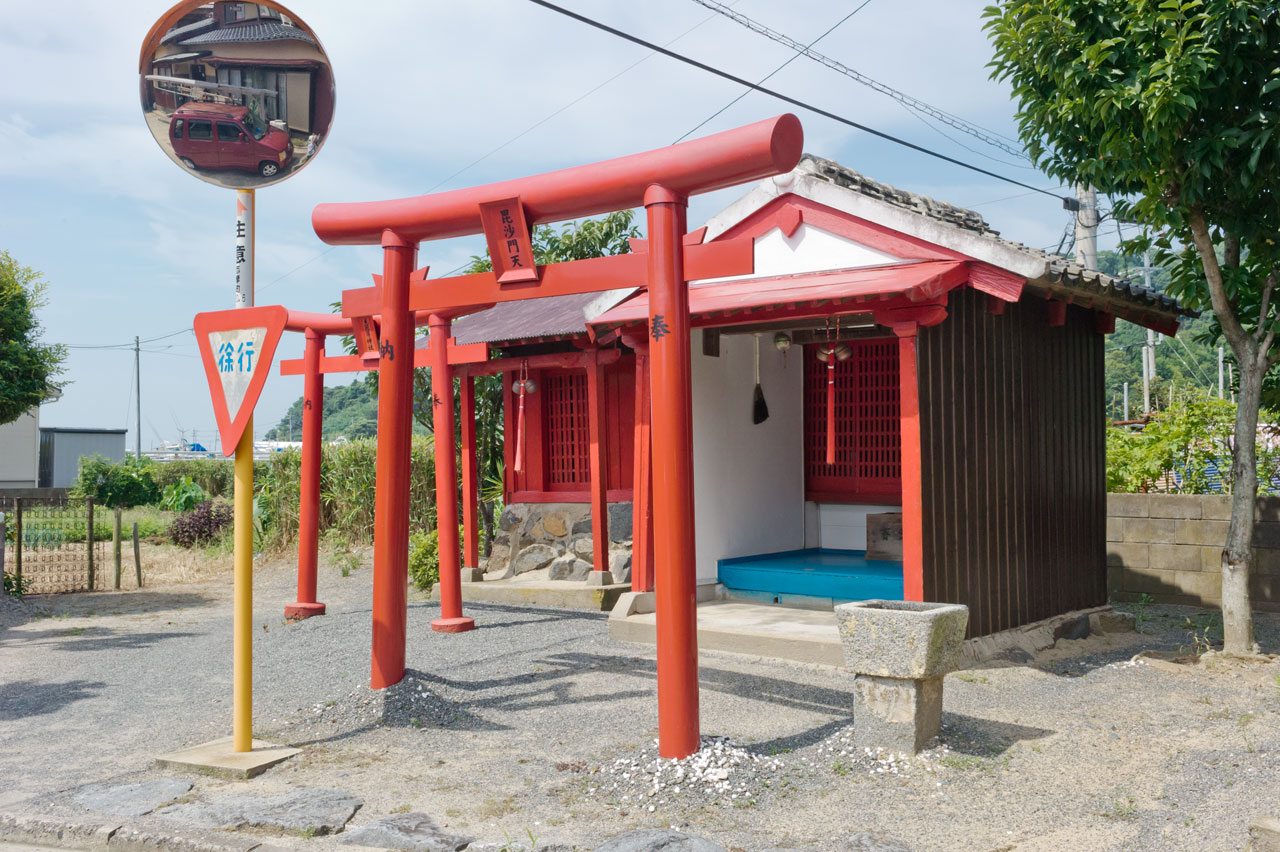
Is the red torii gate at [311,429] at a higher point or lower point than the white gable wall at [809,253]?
lower

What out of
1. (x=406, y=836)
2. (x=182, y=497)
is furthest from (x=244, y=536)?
(x=182, y=497)

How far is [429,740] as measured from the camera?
239 inches

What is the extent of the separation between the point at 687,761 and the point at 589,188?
128 inches

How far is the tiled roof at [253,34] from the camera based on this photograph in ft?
18.7

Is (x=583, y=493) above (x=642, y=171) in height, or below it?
below

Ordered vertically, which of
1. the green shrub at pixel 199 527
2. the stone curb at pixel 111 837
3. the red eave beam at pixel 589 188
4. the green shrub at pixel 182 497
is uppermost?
the red eave beam at pixel 589 188

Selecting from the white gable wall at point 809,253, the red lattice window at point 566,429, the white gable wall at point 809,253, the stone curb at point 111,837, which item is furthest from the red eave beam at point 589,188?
the red lattice window at point 566,429

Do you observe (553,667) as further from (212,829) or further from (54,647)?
(54,647)

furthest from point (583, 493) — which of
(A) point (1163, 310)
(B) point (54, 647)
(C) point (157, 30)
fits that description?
(C) point (157, 30)

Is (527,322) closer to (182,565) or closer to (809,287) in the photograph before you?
(809,287)

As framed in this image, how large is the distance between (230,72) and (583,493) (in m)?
7.10

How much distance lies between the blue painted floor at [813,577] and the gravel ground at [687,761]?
50.4 inches

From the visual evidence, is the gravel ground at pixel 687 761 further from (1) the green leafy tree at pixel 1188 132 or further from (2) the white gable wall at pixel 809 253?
(2) the white gable wall at pixel 809 253

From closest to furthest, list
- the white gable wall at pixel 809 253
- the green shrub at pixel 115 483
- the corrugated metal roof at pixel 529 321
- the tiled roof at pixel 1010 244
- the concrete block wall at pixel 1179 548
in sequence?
the tiled roof at pixel 1010 244, the white gable wall at pixel 809 253, the concrete block wall at pixel 1179 548, the corrugated metal roof at pixel 529 321, the green shrub at pixel 115 483
